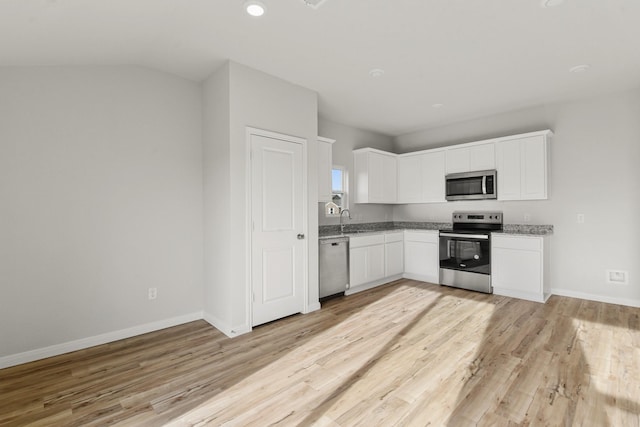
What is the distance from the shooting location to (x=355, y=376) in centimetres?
232

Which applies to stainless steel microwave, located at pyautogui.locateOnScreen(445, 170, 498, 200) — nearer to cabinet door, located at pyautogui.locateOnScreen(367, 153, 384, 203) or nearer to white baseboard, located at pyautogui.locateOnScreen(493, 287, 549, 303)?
cabinet door, located at pyautogui.locateOnScreen(367, 153, 384, 203)

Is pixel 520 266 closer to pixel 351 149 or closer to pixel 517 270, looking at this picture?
pixel 517 270

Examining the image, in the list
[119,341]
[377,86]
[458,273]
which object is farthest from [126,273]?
[458,273]

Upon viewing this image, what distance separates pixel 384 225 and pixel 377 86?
298cm

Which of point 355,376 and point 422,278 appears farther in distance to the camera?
point 422,278

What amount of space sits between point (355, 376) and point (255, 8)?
2816 millimetres

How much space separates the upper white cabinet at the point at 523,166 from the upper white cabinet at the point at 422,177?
36.0 inches

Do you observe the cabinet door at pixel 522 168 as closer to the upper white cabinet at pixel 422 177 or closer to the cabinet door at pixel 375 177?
the upper white cabinet at pixel 422 177

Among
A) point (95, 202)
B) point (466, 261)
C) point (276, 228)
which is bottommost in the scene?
point (466, 261)

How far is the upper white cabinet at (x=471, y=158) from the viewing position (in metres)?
4.73

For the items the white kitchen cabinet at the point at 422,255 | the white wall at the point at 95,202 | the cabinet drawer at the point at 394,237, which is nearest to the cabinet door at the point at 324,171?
the cabinet drawer at the point at 394,237

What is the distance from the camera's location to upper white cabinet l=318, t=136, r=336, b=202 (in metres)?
4.38

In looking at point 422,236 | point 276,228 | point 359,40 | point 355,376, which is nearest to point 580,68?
point 359,40

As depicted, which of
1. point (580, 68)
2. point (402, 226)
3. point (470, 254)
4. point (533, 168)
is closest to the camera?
point (580, 68)
